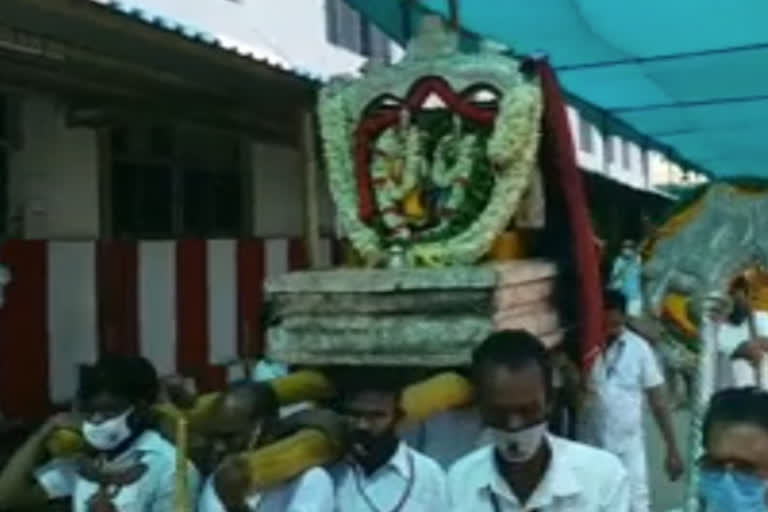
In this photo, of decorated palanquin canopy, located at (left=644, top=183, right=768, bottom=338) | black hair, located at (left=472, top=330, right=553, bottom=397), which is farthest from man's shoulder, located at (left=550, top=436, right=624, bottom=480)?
decorated palanquin canopy, located at (left=644, top=183, right=768, bottom=338)

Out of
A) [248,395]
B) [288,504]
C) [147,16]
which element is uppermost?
[147,16]

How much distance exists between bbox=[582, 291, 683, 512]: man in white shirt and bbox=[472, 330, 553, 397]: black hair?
238 cm

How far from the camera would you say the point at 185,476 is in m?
2.78

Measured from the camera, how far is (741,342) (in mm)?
5227

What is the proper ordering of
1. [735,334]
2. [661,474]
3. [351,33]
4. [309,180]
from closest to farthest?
[735,334], [661,474], [309,180], [351,33]

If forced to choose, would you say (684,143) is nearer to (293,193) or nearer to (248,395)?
(293,193)

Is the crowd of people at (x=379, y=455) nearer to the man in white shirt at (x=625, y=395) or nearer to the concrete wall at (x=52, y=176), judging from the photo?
the man in white shirt at (x=625, y=395)

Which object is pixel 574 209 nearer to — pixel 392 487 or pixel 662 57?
pixel 392 487

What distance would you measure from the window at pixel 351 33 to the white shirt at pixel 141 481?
10.8 m

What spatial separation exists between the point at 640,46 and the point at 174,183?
311 centimetres

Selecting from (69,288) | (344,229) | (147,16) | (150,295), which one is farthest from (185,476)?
(150,295)

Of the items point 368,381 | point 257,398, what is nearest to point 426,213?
point 368,381

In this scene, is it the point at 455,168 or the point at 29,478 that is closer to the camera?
the point at 29,478

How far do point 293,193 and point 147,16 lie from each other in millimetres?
5577
